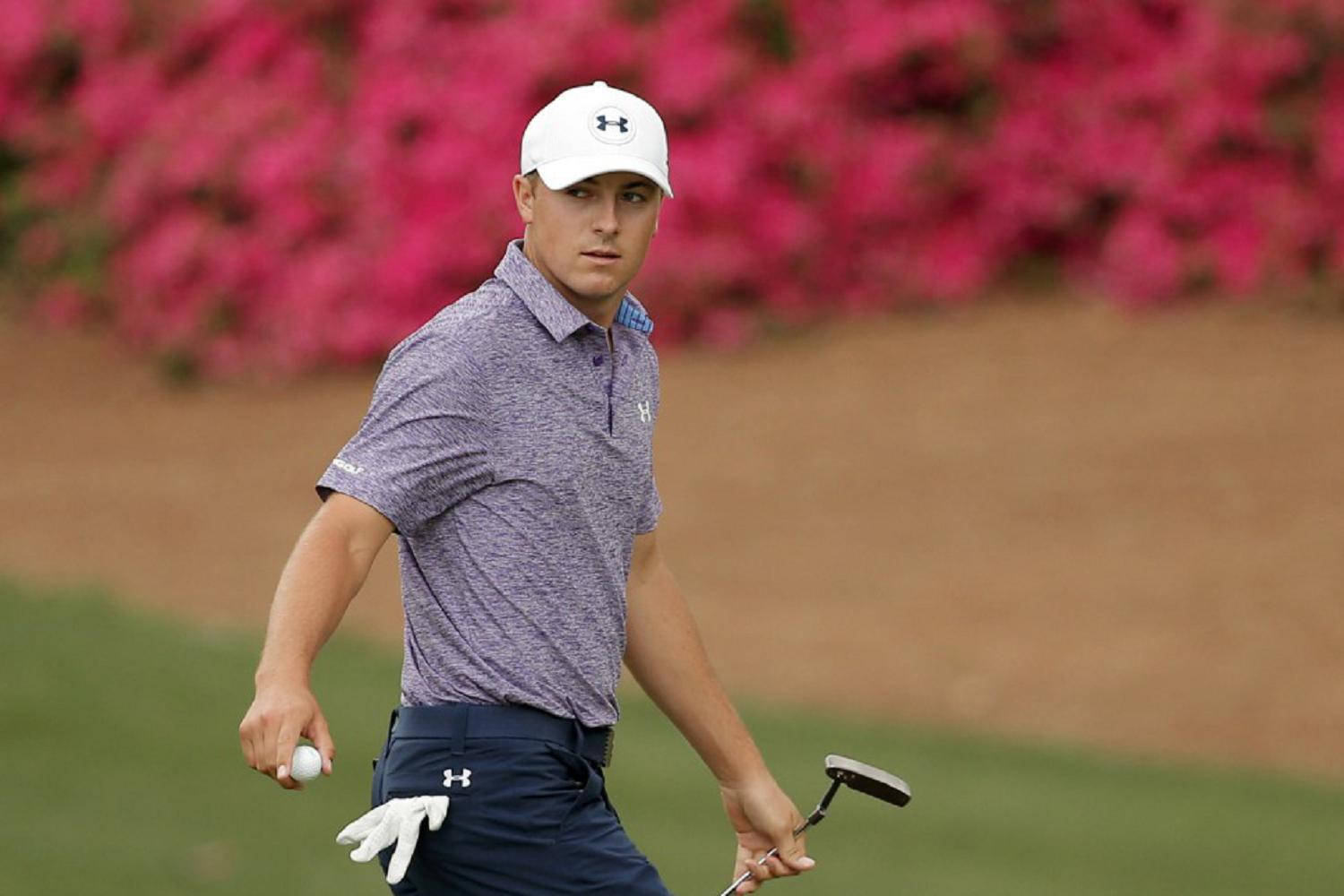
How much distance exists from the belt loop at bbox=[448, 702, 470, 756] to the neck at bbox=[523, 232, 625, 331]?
0.61 metres

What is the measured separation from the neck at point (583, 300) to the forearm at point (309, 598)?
53 centimetres

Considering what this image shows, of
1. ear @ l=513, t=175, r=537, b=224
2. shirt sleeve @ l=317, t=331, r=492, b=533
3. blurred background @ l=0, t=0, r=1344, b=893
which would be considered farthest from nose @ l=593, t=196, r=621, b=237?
blurred background @ l=0, t=0, r=1344, b=893

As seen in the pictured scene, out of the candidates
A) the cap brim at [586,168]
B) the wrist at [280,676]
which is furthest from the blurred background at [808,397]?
the wrist at [280,676]

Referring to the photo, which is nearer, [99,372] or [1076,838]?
[1076,838]

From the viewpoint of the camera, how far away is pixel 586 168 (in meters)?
3.50

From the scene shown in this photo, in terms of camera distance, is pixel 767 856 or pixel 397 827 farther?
pixel 767 856

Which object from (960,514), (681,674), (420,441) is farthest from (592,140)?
(960,514)

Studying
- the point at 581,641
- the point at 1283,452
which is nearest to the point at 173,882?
the point at 581,641

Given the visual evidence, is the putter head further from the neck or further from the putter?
the neck

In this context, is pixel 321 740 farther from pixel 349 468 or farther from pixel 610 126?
pixel 610 126

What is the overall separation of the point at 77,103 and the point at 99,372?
1.88 m

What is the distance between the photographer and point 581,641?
354 centimetres

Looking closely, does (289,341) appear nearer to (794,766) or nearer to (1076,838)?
(794,766)

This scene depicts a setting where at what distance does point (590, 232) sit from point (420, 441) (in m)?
0.44
